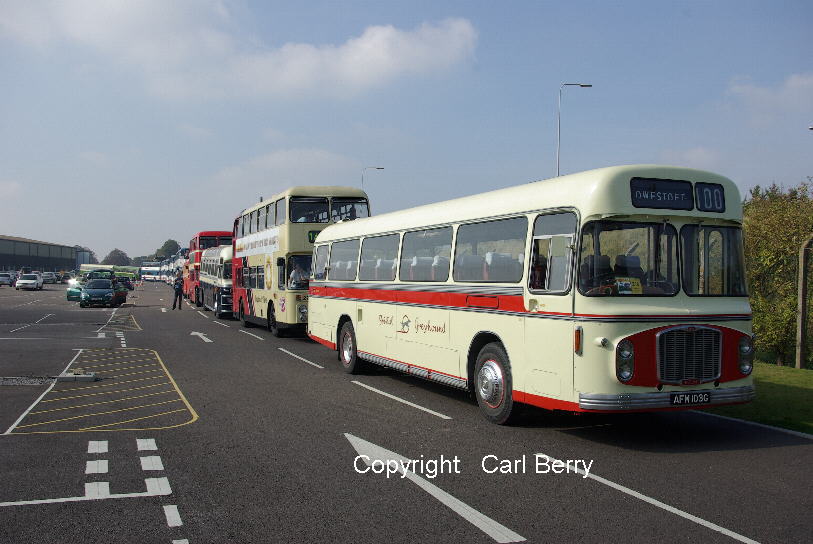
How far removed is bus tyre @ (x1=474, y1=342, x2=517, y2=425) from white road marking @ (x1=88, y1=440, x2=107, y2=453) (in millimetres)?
4668

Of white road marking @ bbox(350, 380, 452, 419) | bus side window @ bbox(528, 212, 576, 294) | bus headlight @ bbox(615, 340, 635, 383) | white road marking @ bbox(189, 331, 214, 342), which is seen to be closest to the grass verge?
bus headlight @ bbox(615, 340, 635, 383)

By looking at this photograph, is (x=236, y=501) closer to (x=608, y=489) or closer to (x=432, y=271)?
(x=608, y=489)

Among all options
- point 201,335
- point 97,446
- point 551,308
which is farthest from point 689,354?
point 201,335

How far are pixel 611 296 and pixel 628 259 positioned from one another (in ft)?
1.64

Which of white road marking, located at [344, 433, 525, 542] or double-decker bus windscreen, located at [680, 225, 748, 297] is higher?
double-decker bus windscreen, located at [680, 225, 748, 297]

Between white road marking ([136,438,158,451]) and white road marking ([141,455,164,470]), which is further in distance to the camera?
white road marking ([136,438,158,451])

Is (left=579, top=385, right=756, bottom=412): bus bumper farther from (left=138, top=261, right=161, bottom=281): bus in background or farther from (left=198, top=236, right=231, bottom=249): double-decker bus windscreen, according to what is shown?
(left=138, top=261, right=161, bottom=281): bus in background

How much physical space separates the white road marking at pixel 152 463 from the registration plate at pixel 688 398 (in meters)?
5.39

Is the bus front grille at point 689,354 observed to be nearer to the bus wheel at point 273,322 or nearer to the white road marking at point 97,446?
Result: the white road marking at point 97,446

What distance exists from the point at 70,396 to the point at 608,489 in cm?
866

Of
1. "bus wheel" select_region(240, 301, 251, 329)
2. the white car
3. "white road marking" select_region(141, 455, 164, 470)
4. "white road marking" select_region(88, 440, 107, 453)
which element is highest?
the white car

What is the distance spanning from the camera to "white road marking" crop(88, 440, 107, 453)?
25.6ft

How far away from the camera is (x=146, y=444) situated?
812 centimetres

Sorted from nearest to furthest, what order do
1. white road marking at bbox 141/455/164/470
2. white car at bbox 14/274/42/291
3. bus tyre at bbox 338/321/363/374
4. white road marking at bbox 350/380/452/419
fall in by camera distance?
white road marking at bbox 141/455/164/470 → white road marking at bbox 350/380/452/419 → bus tyre at bbox 338/321/363/374 → white car at bbox 14/274/42/291
